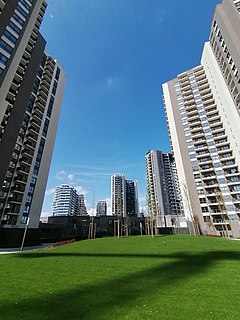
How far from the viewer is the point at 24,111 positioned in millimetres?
38938

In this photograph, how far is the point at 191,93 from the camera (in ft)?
231

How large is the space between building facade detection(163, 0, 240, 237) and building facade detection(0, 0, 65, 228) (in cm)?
4234

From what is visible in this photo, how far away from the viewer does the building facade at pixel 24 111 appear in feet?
105

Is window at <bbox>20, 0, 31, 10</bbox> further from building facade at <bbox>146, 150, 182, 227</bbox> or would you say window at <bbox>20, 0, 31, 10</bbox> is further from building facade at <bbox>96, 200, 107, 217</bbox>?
building facade at <bbox>96, 200, 107, 217</bbox>

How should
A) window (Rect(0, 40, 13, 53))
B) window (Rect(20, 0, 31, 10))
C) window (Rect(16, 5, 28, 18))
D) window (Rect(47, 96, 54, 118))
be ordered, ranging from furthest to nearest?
1. window (Rect(47, 96, 54, 118))
2. window (Rect(20, 0, 31, 10))
3. window (Rect(16, 5, 28, 18))
4. window (Rect(0, 40, 13, 53))

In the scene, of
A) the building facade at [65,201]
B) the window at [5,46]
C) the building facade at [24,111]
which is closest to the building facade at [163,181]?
the building facade at [24,111]

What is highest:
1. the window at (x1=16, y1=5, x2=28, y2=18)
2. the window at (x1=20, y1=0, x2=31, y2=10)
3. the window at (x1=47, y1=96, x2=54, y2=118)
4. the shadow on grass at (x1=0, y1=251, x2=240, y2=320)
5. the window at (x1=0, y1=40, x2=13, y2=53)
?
the window at (x1=20, y1=0, x2=31, y2=10)

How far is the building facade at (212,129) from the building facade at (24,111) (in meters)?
42.3

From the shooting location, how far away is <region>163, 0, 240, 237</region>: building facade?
47.3 meters

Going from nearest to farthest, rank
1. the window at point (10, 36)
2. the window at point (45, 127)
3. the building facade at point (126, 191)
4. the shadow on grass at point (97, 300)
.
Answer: the shadow on grass at point (97, 300), the window at point (10, 36), the window at point (45, 127), the building facade at point (126, 191)

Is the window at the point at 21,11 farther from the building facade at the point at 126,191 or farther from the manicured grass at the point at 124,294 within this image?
the building facade at the point at 126,191

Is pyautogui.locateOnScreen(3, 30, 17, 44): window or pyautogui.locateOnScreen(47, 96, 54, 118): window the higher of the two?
pyautogui.locateOnScreen(47, 96, 54, 118): window

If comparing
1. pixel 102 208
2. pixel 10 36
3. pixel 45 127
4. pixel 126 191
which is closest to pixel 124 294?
pixel 10 36

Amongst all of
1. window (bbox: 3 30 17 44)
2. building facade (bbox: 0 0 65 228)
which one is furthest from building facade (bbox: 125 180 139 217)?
window (bbox: 3 30 17 44)
